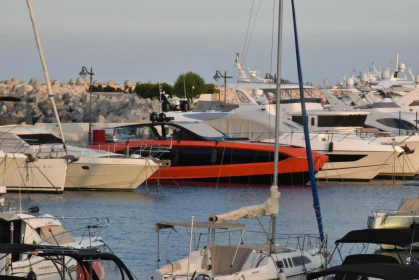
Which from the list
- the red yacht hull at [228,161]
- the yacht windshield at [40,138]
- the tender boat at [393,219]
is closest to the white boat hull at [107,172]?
the yacht windshield at [40,138]

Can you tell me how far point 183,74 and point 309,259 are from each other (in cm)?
8588

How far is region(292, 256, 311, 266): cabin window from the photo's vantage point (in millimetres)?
18778

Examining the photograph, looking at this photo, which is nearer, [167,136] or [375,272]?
[375,272]

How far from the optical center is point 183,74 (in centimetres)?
10450

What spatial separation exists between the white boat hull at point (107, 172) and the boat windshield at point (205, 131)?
5.27 m

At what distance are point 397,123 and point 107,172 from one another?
69.1 ft

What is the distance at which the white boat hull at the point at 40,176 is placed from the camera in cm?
3431

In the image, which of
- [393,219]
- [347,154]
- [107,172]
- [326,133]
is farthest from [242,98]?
[393,219]

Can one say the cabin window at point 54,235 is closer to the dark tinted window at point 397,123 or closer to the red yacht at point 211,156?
the red yacht at point 211,156

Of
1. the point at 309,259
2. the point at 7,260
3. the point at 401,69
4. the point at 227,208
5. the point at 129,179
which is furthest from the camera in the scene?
the point at 401,69

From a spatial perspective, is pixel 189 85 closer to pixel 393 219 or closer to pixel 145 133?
pixel 145 133

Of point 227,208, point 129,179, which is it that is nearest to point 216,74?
point 129,179

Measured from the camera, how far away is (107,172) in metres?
36.4

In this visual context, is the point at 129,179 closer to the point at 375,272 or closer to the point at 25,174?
the point at 25,174
